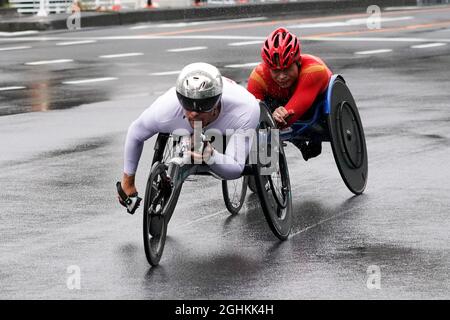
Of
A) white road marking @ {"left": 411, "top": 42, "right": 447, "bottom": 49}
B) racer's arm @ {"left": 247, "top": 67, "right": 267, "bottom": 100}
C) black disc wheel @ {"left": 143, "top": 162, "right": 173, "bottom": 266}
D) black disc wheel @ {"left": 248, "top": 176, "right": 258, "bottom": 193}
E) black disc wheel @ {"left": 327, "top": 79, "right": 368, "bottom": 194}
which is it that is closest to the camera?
black disc wheel @ {"left": 143, "top": 162, "right": 173, "bottom": 266}

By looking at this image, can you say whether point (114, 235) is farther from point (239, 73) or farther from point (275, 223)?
point (239, 73)

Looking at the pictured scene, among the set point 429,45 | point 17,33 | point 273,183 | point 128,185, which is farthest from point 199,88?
point 17,33

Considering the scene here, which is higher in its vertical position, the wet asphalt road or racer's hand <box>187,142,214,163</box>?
racer's hand <box>187,142,214,163</box>

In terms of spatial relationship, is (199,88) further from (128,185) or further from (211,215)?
(211,215)

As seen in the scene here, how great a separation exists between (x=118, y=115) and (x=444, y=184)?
242 inches

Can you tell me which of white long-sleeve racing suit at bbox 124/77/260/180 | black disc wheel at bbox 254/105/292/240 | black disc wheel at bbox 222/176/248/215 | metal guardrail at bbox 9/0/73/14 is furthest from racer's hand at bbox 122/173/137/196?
metal guardrail at bbox 9/0/73/14

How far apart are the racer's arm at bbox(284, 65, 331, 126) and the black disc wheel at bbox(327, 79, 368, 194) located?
32 centimetres

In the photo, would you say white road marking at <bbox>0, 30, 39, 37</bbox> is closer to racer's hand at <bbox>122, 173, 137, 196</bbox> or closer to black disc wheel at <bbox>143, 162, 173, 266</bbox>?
racer's hand at <bbox>122, 173, 137, 196</bbox>

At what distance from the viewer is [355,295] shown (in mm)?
7973

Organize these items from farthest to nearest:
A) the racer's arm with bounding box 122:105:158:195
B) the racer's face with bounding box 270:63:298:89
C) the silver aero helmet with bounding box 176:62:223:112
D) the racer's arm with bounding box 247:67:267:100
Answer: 1. the racer's arm with bounding box 247:67:267:100
2. the racer's face with bounding box 270:63:298:89
3. the racer's arm with bounding box 122:105:158:195
4. the silver aero helmet with bounding box 176:62:223:112

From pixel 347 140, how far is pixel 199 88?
2970 millimetres

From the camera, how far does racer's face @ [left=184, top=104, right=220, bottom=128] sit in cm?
888

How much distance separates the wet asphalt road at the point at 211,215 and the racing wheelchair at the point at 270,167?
0.16 m
